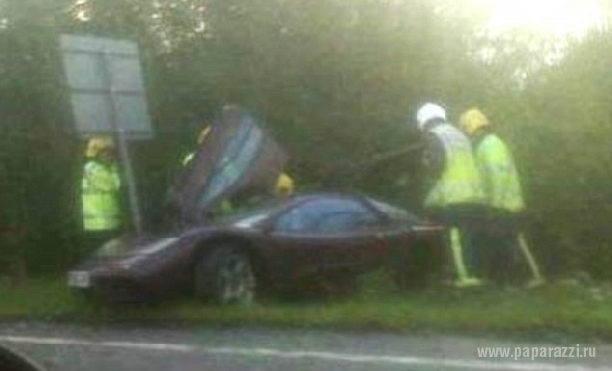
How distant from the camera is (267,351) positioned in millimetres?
13156

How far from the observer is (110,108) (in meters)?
19.2

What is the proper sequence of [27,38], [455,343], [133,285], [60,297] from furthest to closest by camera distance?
[27,38]
[60,297]
[133,285]
[455,343]

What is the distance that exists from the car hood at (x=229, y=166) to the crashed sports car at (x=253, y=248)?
2 centimetres

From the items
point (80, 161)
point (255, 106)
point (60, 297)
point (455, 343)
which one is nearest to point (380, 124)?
point (255, 106)

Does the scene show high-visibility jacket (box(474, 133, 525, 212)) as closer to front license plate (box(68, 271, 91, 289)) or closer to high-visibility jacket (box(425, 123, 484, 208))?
high-visibility jacket (box(425, 123, 484, 208))

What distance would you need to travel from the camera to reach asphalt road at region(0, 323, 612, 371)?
11844 mm

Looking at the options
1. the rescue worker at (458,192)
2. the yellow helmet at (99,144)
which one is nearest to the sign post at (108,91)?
the yellow helmet at (99,144)

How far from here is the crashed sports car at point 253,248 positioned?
1688 cm

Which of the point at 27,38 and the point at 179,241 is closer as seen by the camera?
the point at 179,241

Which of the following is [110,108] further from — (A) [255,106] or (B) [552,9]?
(B) [552,9]

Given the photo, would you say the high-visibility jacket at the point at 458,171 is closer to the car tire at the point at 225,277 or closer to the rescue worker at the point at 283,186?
the rescue worker at the point at 283,186

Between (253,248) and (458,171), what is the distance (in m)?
2.12

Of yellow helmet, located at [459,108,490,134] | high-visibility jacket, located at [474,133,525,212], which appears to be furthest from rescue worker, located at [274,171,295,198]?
high-visibility jacket, located at [474,133,525,212]

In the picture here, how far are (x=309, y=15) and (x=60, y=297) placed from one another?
19.4 ft
